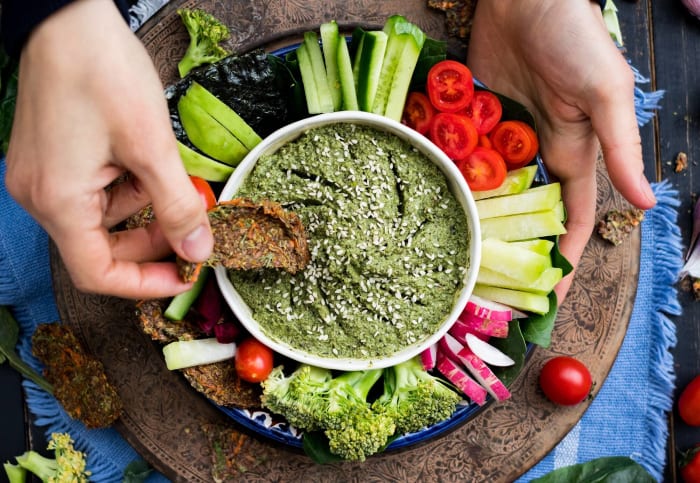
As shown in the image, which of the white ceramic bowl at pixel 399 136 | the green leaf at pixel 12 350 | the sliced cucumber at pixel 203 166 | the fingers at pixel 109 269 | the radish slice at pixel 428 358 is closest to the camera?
the fingers at pixel 109 269

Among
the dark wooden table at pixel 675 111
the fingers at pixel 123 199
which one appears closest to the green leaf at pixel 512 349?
the dark wooden table at pixel 675 111

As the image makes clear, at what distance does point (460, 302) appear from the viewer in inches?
101

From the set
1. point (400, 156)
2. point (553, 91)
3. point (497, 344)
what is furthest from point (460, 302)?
point (553, 91)

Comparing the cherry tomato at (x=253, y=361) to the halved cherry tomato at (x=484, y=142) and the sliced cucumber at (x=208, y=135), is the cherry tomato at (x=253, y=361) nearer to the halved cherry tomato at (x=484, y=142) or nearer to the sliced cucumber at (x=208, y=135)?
the sliced cucumber at (x=208, y=135)

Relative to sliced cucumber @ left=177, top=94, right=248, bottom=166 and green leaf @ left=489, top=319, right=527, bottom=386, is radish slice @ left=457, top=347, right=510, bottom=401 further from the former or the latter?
sliced cucumber @ left=177, top=94, right=248, bottom=166

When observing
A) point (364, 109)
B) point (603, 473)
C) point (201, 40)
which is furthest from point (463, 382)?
point (201, 40)

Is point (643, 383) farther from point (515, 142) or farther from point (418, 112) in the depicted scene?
point (418, 112)

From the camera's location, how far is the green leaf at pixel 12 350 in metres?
3.05

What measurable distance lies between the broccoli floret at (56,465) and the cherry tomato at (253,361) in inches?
38.2

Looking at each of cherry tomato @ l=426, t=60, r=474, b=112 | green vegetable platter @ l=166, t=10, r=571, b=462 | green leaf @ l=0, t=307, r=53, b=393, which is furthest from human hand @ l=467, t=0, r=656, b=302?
green leaf @ l=0, t=307, r=53, b=393

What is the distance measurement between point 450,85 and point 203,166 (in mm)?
1068

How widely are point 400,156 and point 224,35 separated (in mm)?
974

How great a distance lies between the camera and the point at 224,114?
267 centimetres

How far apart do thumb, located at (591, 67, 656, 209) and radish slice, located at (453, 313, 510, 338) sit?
0.72 metres
